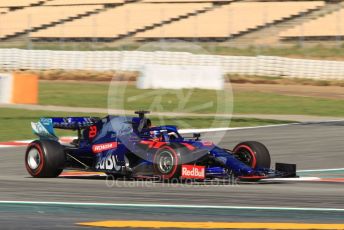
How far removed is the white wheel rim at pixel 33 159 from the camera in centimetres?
1477

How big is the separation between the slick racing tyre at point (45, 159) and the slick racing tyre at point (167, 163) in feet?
5.94

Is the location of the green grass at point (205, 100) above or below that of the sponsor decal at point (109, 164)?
above

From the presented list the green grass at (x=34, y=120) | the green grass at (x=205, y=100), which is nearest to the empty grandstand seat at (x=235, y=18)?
the green grass at (x=205, y=100)

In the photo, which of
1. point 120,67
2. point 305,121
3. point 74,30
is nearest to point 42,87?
point 120,67

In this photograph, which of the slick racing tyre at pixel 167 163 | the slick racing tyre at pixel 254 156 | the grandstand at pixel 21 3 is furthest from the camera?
the grandstand at pixel 21 3

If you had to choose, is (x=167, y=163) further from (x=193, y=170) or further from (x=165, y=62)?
(x=165, y=62)

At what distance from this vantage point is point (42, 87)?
39.8m

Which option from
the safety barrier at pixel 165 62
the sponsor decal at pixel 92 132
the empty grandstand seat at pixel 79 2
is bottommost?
the sponsor decal at pixel 92 132

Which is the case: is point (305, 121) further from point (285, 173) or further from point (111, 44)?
point (111, 44)

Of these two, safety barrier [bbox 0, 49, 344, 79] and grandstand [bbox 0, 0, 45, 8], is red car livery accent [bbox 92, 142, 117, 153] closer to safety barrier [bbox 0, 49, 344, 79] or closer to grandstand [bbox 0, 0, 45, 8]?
safety barrier [bbox 0, 49, 344, 79]

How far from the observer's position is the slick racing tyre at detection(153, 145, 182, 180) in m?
13.3

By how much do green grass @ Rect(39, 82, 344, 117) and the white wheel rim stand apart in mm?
14052

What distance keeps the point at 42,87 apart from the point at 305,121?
1619 cm

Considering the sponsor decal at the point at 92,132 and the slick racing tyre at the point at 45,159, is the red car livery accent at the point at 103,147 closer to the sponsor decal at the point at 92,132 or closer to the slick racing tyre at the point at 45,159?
the sponsor decal at the point at 92,132
